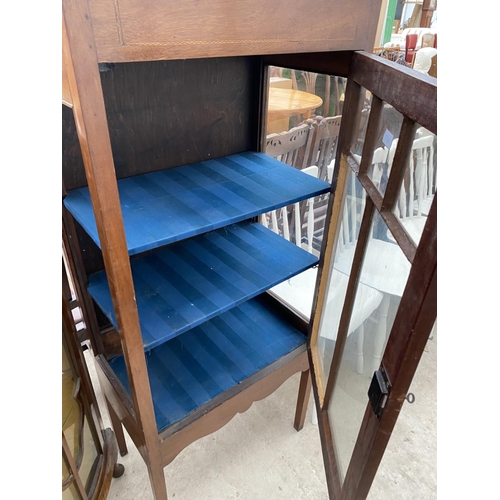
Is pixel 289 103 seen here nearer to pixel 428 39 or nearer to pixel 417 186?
pixel 417 186

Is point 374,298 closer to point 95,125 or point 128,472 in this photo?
point 95,125

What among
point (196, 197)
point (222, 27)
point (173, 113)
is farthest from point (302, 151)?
point (222, 27)

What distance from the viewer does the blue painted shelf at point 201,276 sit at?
0.98m

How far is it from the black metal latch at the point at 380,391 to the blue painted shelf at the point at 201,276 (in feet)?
1.56

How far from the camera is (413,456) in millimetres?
1543

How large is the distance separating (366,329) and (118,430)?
3.37 feet

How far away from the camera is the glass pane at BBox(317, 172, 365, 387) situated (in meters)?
0.94

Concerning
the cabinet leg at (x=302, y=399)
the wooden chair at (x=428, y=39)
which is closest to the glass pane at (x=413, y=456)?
the cabinet leg at (x=302, y=399)

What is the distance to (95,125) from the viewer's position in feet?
1.89

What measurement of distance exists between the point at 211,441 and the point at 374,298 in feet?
3.63

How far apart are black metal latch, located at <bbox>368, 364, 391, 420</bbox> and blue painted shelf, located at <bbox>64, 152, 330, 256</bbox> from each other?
466 millimetres

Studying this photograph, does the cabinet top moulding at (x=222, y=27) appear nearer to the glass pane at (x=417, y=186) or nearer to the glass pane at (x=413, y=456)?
the glass pane at (x=417, y=186)

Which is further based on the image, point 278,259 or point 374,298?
point 278,259
